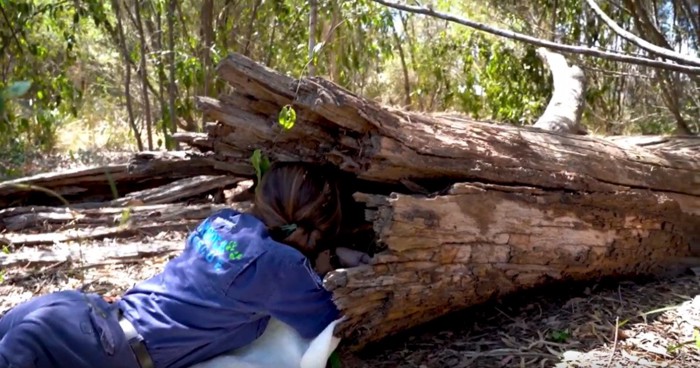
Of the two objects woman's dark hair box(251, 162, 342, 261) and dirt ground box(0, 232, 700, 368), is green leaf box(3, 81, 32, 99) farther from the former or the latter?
dirt ground box(0, 232, 700, 368)

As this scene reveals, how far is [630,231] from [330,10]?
341 centimetres

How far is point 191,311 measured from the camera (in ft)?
8.16

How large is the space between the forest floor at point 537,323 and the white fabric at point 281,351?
24 centimetres

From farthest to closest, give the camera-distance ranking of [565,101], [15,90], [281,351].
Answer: [565,101], [281,351], [15,90]

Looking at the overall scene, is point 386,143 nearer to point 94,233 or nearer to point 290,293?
point 290,293

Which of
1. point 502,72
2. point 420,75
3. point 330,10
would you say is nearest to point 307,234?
point 330,10

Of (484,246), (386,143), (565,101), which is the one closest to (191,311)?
(386,143)

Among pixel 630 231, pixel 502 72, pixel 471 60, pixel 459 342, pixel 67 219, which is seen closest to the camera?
pixel 459 342

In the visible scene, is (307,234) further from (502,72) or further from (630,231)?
(502,72)

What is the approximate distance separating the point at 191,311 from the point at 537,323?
134 centimetres

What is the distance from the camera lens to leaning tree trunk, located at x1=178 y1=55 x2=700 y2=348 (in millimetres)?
2605

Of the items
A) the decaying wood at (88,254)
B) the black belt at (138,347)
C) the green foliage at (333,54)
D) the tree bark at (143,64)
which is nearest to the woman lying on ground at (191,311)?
the black belt at (138,347)

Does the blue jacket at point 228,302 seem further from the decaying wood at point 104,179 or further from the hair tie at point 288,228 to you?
the decaying wood at point 104,179

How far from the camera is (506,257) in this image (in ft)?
9.47
